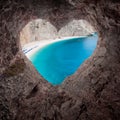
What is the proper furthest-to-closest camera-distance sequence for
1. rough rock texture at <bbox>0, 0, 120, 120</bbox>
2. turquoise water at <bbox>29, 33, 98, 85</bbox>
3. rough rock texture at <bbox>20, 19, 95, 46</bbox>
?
rough rock texture at <bbox>20, 19, 95, 46</bbox> → turquoise water at <bbox>29, 33, 98, 85</bbox> → rough rock texture at <bbox>0, 0, 120, 120</bbox>

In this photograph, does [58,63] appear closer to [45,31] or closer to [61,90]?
[61,90]

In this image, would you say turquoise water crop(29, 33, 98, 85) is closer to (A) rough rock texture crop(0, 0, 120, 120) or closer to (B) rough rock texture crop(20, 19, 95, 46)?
(A) rough rock texture crop(0, 0, 120, 120)

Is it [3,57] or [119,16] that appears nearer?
[119,16]

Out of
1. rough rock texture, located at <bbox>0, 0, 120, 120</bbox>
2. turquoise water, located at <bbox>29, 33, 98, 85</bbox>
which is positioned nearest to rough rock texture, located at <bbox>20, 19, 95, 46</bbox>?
turquoise water, located at <bbox>29, 33, 98, 85</bbox>

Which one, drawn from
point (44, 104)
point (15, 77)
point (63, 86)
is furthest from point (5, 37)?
point (63, 86)

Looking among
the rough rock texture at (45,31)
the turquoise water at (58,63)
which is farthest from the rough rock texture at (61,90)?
the rough rock texture at (45,31)

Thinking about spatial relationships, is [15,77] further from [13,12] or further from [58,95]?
[13,12]

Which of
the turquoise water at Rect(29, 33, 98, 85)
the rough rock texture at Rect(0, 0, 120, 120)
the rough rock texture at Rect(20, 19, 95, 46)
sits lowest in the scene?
the rough rock texture at Rect(20, 19, 95, 46)
